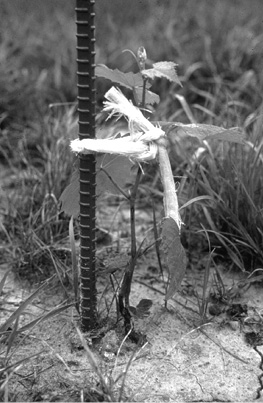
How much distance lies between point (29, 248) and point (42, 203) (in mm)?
231

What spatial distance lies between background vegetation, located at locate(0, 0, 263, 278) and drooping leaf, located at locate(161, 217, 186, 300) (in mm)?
314

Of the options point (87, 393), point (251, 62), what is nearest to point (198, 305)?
point (87, 393)

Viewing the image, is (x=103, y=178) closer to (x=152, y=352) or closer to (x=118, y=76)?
(x=118, y=76)

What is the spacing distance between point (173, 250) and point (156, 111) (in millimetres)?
1575

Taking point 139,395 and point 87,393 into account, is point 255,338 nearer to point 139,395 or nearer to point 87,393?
point 139,395

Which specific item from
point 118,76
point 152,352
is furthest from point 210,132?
point 152,352

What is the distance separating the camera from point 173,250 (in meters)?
1.43

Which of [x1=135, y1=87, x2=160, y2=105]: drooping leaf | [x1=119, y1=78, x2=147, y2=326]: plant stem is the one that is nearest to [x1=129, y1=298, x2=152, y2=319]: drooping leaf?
[x1=119, y1=78, x2=147, y2=326]: plant stem

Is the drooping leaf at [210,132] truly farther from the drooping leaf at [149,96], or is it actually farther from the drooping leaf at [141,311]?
the drooping leaf at [141,311]

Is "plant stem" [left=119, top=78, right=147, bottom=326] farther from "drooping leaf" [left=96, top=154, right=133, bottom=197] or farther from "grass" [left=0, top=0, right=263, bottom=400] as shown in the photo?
"grass" [left=0, top=0, right=263, bottom=400]

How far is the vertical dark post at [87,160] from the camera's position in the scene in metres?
1.42

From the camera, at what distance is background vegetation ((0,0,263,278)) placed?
205 centimetres

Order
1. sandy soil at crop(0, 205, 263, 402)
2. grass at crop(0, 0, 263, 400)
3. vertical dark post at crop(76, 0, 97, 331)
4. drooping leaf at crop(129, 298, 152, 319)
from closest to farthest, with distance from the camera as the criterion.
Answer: vertical dark post at crop(76, 0, 97, 331), sandy soil at crop(0, 205, 263, 402), drooping leaf at crop(129, 298, 152, 319), grass at crop(0, 0, 263, 400)

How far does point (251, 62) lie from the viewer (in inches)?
139
